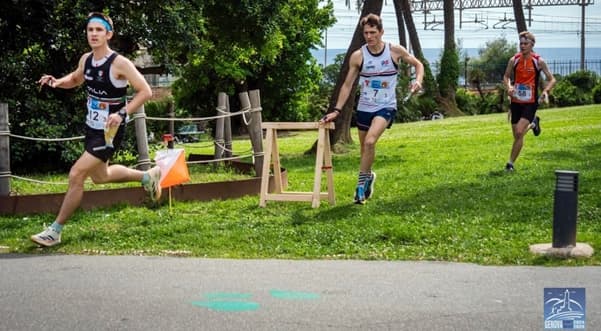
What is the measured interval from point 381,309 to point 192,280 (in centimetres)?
170

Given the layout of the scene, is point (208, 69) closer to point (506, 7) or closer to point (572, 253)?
point (572, 253)

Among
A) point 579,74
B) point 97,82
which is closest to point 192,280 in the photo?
point 97,82

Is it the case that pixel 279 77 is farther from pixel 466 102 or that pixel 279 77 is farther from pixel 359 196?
pixel 359 196

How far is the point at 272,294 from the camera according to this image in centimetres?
655

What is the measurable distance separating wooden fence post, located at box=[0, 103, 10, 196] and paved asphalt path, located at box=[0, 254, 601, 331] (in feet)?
8.47

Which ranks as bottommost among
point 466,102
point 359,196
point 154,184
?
point 359,196

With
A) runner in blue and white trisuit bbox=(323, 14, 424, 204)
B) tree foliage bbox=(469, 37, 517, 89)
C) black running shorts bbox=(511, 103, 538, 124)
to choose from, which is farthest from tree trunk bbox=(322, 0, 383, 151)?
tree foliage bbox=(469, 37, 517, 89)

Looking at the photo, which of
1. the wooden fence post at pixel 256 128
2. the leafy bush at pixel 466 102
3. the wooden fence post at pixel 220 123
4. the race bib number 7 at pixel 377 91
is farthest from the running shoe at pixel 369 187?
the leafy bush at pixel 466 102

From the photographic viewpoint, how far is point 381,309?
6.09m

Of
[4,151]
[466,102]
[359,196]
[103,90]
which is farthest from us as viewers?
[466,102]

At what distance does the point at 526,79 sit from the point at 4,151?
7.51 metres

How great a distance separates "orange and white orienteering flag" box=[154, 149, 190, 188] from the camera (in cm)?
988

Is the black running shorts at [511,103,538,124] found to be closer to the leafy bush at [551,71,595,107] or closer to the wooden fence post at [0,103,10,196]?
the wooden fence post at [0,103,10,196]

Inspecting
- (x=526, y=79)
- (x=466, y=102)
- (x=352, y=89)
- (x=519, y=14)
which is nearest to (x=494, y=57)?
(x=466, y=102)
